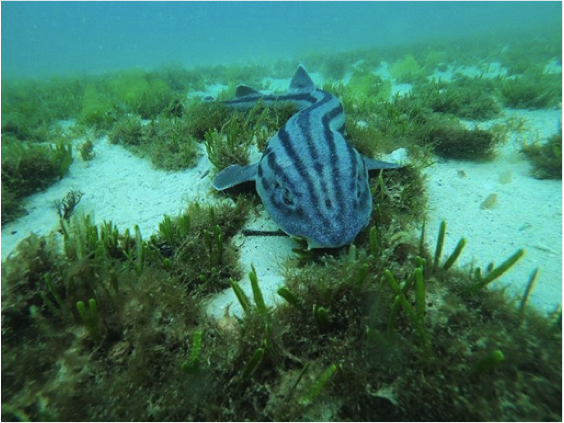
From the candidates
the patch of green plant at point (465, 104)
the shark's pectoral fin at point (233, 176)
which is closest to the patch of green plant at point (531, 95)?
the patch of green plant at point (465, 104)

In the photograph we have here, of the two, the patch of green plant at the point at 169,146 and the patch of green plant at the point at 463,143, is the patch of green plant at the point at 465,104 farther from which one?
the patch of green plant at the point at 169,146

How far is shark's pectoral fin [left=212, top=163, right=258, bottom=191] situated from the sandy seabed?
A: 291 millimetres

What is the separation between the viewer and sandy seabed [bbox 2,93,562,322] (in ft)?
10.00

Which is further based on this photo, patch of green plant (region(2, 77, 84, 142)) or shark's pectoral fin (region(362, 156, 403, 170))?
patch of green plant (region(2, 77, 84, 142))

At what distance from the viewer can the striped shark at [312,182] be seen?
9.39 ft

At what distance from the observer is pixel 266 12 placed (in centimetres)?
15012

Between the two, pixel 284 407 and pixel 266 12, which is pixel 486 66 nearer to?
pixel 284 407

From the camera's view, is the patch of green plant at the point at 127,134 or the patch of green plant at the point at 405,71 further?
the patch of green plant at the point at 405,71

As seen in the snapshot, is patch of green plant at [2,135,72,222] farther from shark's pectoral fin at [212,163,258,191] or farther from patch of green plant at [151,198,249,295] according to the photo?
shark's pectoral fin at [212,163,258,191]

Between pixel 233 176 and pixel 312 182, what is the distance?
1453 mm

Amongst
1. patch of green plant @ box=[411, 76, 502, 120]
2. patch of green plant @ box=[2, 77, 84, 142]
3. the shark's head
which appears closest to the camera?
the shark's head

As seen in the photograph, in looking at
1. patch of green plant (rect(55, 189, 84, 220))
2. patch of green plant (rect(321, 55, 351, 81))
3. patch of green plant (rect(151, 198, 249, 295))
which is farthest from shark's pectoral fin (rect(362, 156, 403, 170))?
patch of green plant (rect(321, 55, 351, 81))

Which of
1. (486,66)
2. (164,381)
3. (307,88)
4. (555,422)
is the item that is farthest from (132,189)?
(486,66)

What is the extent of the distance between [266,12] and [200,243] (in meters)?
178
